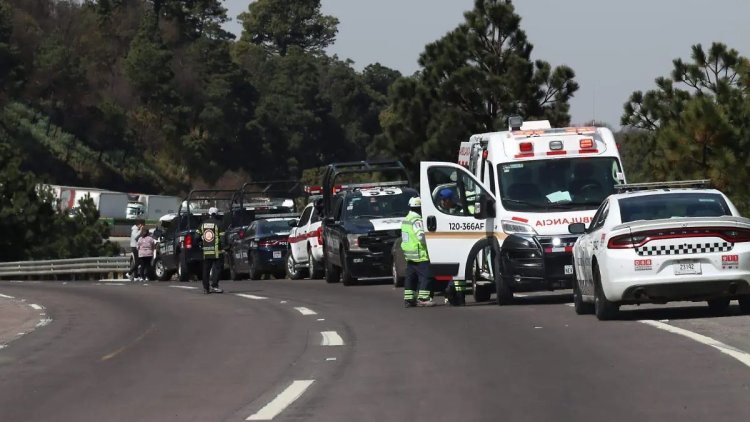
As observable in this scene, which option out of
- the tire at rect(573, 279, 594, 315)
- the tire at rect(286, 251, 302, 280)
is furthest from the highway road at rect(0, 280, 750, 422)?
the tire at rect(286, 251, 302, 280)

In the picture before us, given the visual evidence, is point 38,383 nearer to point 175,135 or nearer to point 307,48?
point 175,135

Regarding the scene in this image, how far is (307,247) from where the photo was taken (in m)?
35.9

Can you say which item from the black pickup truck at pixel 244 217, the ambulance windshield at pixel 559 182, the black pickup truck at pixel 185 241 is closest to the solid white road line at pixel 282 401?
the ambulance windshield at pixel 559 182

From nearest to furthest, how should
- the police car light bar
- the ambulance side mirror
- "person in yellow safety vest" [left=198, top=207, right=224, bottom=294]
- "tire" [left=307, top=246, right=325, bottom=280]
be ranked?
the police car light bar, the ambulance side mirror, "person in yellow safety vest" [left=198, top=207, right=224, bottom=294], "tire" [left=307, top=246, right=325, bottom=280]

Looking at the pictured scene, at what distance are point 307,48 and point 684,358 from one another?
17035cm

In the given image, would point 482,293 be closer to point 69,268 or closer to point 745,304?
point 745,304

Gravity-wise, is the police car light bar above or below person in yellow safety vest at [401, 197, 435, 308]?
above

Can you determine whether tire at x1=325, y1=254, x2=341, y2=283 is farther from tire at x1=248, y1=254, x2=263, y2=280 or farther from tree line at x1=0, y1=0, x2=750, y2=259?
tree line at x1=0, y1=0, x2=750, y2=259

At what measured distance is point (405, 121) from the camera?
57.7m

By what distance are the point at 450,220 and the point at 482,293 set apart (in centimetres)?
158

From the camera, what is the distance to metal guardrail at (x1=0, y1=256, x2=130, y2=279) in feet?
172

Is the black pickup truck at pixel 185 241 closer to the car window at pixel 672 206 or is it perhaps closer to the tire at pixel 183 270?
the tire at pixel 183 270

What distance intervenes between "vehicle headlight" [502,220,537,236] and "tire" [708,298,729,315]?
9.69ft

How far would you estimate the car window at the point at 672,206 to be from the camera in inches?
694
